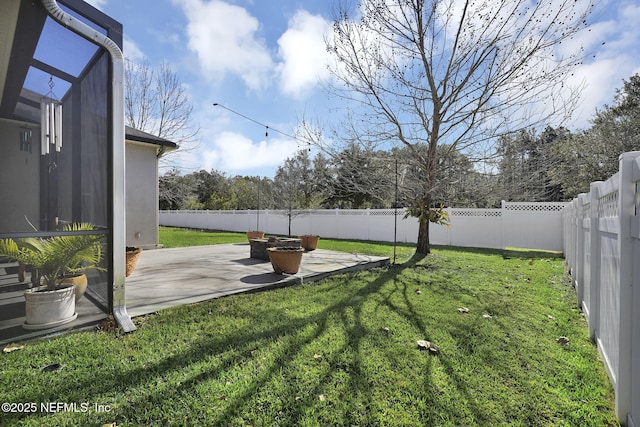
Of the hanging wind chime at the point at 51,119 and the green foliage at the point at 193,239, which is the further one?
the green foliage at the point at 193,239

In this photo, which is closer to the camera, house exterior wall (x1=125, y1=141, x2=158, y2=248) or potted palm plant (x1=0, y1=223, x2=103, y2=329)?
potted palm plant (x1=0, y1=223, x2=103, y2=329)

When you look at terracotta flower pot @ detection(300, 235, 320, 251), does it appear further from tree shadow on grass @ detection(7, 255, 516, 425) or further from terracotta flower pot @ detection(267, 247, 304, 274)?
tree shadow on grass @ detection(7, 255, 516, 425)

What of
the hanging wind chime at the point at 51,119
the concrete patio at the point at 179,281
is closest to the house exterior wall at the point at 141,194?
the concrete patio at the point at 179,281

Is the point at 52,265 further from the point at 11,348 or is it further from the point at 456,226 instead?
the point at 456,226

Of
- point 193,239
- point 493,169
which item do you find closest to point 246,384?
point 493,169

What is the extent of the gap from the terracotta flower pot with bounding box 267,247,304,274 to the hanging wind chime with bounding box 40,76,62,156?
331 centimetres

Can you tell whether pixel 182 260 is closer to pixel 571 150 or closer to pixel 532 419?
pixel 532 419

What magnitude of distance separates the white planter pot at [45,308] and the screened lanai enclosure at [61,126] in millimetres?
359

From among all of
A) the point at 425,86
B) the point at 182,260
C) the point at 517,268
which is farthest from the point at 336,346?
the point at 425,86

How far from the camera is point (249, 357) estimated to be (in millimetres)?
2480

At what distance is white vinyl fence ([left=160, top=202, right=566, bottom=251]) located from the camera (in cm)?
1105

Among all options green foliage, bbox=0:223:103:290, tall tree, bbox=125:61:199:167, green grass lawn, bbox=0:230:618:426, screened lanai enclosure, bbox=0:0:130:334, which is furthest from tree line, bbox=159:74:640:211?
green foliage, bbox=0:223:103:290

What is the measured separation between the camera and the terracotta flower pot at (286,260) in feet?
17.4

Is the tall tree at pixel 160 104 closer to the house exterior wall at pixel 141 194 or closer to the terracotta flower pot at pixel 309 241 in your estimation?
the house exterior wall at pixel 141 194
